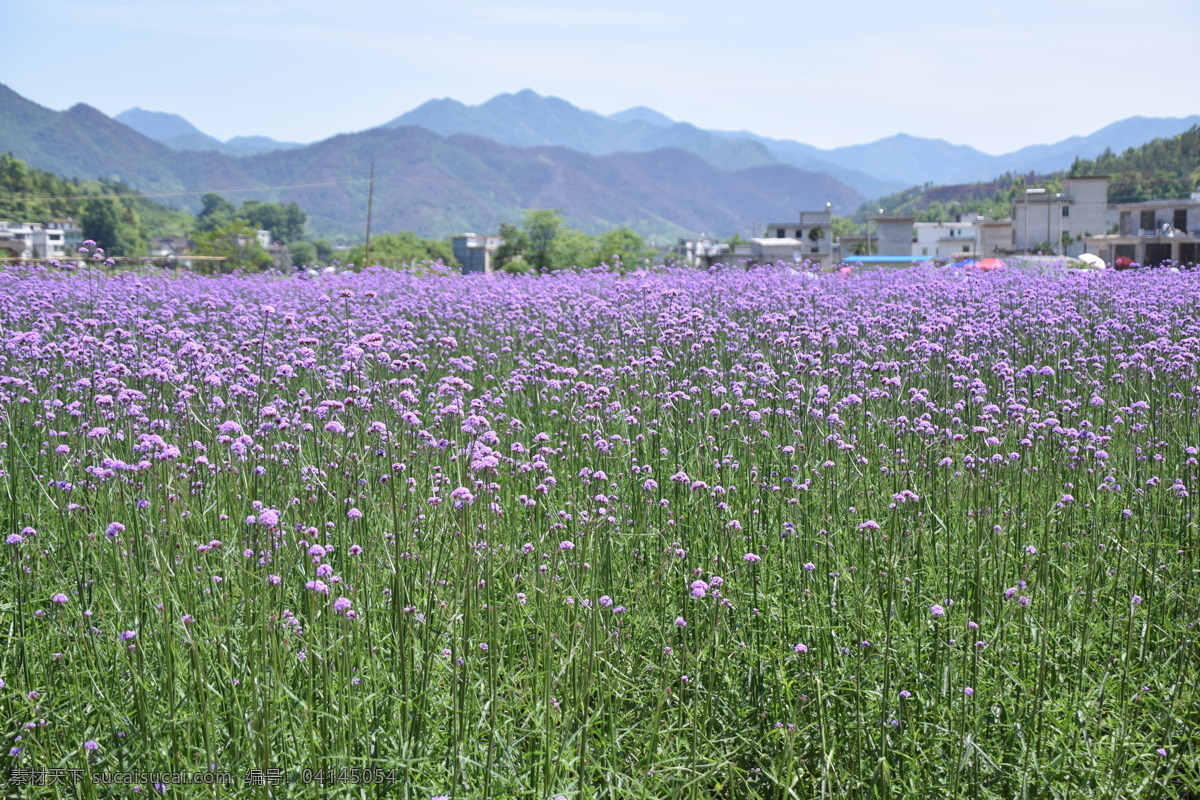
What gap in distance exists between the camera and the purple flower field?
3152mm

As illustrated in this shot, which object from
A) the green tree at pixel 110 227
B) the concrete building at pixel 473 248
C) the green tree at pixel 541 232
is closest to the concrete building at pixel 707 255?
the green tree at pixel 541 232

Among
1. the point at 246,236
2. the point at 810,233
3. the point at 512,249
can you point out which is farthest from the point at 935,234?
the point at 246,236

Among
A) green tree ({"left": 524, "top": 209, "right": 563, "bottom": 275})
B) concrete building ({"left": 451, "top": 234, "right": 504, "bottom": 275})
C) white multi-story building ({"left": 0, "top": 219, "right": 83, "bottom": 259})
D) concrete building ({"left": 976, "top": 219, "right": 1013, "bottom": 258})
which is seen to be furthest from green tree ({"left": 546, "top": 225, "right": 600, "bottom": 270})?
concrete building ({"left": 451, "top": 234, "right": 504, "bottom": 275})

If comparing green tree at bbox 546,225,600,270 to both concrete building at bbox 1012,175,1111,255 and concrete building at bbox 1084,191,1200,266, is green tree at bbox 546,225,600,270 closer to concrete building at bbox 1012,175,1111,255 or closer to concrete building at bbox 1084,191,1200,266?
concrete building at bbox 1084,191,1200,266

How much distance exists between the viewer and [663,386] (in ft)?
24.7

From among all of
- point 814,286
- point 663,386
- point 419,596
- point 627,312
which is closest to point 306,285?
point 627,312

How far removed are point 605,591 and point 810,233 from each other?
361 feet

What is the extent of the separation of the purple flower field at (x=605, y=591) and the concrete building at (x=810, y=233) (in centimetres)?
9863

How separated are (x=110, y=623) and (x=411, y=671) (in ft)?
3.75

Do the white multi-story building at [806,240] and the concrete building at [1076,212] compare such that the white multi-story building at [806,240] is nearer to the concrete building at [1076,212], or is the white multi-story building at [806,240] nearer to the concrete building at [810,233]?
the concrete building at [810,233]

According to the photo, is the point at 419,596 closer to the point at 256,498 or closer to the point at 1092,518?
the point at 256,498

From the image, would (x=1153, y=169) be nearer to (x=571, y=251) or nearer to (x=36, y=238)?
(x=571, y=251)

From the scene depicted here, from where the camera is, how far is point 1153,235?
74.9 m

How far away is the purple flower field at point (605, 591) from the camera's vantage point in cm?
315
